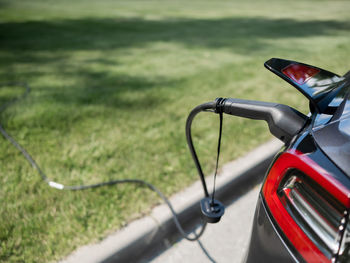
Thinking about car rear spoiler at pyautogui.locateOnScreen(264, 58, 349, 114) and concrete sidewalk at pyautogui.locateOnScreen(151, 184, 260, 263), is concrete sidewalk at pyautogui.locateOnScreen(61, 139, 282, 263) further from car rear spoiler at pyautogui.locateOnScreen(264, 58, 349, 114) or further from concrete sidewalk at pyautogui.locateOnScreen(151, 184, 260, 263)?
car rear spoiler at pyautogui.locateOnScreen(264, 58, 349, 114)

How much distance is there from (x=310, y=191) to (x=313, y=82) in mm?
510

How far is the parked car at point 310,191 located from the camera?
2.61 feet

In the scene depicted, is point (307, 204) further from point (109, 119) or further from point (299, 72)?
point (109, 119)

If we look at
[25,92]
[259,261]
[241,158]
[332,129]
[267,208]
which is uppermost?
[332,129]

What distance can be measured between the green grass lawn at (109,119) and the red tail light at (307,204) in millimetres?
1325

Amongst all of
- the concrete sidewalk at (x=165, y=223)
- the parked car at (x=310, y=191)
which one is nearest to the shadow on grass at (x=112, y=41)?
the concrete sidewalk at (x=165, y=223)

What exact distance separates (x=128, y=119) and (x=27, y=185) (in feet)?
4.53

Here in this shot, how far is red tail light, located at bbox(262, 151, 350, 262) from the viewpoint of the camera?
31.2 inches

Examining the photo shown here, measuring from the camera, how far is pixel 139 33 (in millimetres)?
8375

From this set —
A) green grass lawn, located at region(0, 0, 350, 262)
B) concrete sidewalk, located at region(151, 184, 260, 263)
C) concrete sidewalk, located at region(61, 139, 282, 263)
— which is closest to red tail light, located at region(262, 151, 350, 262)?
concrete sidewalk, located at region(151, 184, 260, 263)

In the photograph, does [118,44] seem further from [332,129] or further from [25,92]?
[332,129]

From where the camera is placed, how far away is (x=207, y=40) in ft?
25.3

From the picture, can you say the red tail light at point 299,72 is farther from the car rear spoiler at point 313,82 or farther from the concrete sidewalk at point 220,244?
the concrete sidewalk at point 220,244

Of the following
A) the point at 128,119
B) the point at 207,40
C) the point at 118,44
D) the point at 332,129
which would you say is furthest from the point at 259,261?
the point at 207,40
